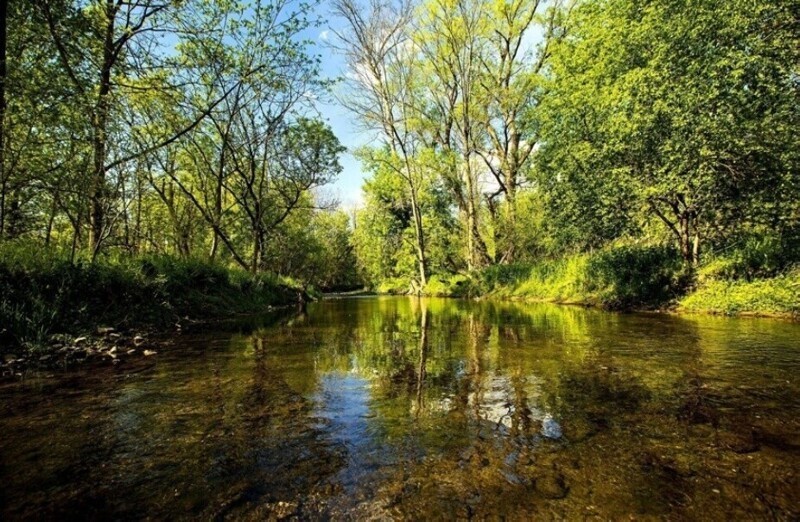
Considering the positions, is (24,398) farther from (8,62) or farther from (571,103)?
(571,103)

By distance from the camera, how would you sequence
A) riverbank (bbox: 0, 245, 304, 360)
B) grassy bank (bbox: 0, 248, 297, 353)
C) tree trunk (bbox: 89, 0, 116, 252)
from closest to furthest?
riverbank (bbox: 0, 245, 304, 360), grassy bank (bbox: 0, 248, 297, 353), tree trunk (bbox: 89, 0, 116, 252)

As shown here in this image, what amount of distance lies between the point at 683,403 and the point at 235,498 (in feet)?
13.3

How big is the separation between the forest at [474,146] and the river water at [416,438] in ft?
14.3

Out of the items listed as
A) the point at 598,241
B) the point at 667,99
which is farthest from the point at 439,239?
the point at 667,99

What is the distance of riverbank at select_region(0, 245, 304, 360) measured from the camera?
6.66m

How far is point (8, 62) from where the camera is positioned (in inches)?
272

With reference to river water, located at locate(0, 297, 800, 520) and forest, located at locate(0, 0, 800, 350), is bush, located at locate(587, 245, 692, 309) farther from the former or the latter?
river water, located at locate(0, 297, 800, 520)

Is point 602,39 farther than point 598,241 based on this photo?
No

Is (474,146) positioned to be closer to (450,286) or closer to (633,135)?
(450,286)

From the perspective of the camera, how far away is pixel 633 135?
Result: 13094mm

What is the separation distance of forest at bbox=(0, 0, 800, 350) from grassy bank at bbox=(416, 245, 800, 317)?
71 millimetres

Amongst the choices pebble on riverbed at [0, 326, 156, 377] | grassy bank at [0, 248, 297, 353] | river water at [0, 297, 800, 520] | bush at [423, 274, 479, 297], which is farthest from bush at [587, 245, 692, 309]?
pebble on riverbed at [0, 326, 156, 377]

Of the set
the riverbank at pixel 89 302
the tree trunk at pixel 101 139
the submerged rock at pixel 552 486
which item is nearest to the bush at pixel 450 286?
the riverbank at pixel 89 302

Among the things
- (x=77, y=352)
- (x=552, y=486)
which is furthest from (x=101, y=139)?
(x=552, y=486)
